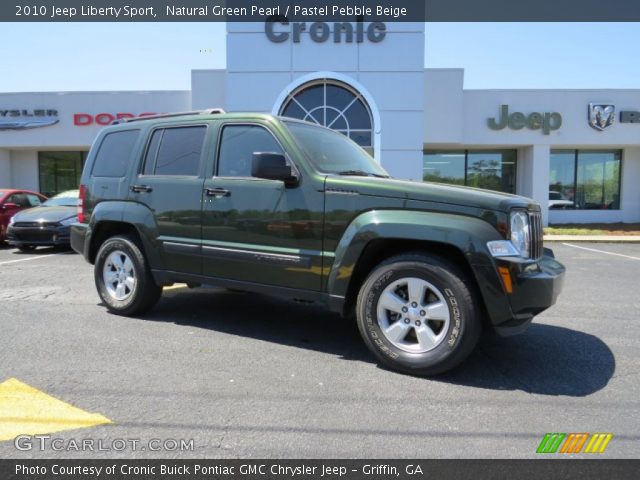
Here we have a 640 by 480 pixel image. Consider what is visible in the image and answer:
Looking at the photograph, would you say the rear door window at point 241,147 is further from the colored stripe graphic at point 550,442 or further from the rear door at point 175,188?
the colored stripe graphic at point 550,442

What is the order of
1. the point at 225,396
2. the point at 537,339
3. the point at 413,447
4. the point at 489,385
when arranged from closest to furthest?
the point at 413,447 < the point at 225,396 < the point at 489,385 < the point at 537,339

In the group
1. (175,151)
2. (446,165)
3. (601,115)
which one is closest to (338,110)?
(446,165)

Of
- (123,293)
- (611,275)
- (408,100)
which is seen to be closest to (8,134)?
(408,100)

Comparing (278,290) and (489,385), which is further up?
(278,290)

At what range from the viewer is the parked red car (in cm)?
1210

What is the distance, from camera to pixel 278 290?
169 inches

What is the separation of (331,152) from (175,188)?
1.61 meters

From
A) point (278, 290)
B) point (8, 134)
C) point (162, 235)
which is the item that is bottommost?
point (278, 290)

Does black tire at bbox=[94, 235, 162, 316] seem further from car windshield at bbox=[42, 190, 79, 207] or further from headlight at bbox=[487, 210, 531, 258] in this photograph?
car windshield at bbox=[42, 190, 79, 207]

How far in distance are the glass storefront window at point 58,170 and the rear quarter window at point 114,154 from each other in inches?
725
